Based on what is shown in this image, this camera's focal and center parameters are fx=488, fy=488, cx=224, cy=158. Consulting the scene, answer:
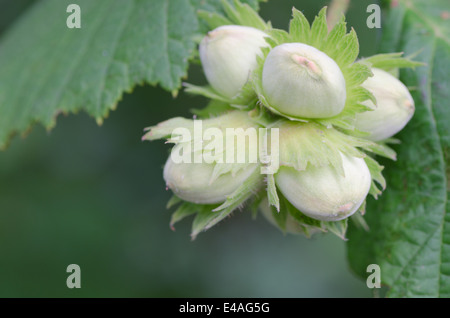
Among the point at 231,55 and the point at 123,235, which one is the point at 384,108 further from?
the point at 123,235

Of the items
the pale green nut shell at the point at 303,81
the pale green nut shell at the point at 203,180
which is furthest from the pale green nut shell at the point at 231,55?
the pale green nut shell at the point at 203,180

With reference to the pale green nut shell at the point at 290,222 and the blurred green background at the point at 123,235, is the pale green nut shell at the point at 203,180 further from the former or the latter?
the blurred green background at the point at 123,235

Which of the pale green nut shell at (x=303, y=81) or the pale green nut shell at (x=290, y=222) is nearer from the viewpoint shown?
the pale green nut shell at (x=303, y=81)

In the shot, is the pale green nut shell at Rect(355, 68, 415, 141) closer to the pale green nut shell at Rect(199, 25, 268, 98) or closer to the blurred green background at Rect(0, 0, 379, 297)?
the pale green nut shell at Rect(199, 25, 268, 98)

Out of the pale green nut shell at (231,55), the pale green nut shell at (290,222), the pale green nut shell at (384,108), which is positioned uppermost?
the pale green nut shell at (231,55)

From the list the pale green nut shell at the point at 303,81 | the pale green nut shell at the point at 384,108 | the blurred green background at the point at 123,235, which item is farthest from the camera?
the blurred green background at the point at 123,235

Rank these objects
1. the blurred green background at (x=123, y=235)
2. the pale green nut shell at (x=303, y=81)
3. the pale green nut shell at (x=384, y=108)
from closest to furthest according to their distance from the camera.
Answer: the pale green nut shell at (x=303, y=81), the pale green nut shell at (x=384, y=108), the blurred green background at (x=123, y=235)

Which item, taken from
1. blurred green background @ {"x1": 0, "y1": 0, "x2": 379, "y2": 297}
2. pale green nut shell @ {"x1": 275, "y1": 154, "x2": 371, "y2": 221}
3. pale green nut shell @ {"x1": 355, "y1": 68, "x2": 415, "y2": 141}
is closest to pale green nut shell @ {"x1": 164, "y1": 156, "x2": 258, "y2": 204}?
pale green nut shell @ {"x1": 275, "y1": 154, "x2": 371, "y2": 221}

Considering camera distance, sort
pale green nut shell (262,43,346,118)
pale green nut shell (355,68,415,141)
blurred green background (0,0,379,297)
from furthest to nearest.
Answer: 1. blurred green background (0,0,379,297)
2. pale green nut shell (355,68,415,141)
3. pale green nut shell (262,43,346,118)

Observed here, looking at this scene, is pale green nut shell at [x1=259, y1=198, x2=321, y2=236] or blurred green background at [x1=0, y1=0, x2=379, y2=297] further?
blurred green background at [x1=0, y1=0, x2=379, y2=297]
